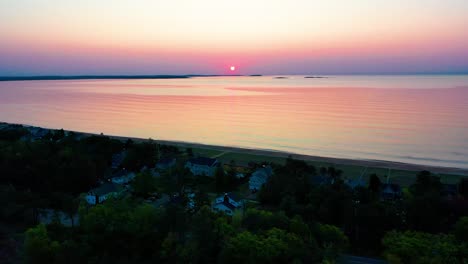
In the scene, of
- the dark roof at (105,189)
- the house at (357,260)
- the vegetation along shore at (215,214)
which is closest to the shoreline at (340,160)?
the vegetation along shore at (215,214)

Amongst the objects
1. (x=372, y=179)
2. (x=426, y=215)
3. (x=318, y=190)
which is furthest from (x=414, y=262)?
(x=372, y=179)

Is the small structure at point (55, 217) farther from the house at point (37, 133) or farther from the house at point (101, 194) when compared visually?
the house at point (37, 133)

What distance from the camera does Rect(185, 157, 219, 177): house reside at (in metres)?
31.2

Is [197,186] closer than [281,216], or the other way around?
[281,216]

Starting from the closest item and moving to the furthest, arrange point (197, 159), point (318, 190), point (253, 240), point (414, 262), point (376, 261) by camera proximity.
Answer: point (414, 262) → point (253, 240) → point (376, 261) → point (318, 190) → point (197, 159)

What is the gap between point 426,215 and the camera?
18.7 metres

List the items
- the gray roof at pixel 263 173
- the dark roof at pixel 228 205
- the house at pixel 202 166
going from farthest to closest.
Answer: the house at pixel 202 166 < the gray roof at pixel 263 173 < the dark roof at pixel 228 205

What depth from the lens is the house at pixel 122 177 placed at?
93.9 feet

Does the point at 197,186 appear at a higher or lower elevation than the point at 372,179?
lower

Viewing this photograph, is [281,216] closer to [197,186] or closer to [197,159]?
[197,186]

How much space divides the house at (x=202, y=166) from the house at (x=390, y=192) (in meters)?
13.8

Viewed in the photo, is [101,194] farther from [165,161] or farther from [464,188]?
[464,188]

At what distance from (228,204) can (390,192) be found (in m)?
11.9

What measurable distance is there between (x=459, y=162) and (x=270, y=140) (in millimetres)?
21365
